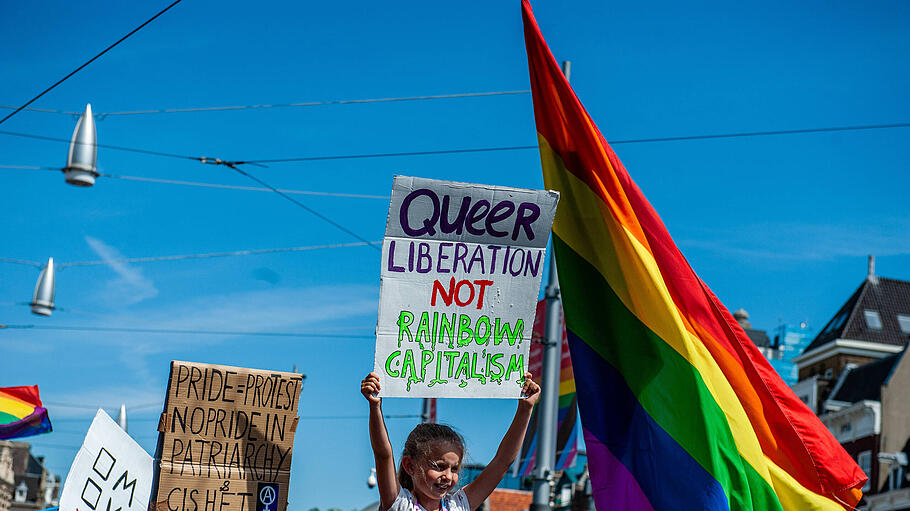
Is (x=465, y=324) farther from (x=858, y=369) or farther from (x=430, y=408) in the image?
(x=858, y=369)

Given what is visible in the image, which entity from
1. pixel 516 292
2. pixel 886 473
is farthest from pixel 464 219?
pixel 886 473

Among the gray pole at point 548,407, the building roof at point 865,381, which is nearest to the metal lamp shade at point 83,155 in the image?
the gray pole at point 548,407

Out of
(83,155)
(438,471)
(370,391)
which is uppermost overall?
(83,155)

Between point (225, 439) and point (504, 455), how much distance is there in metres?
1.25

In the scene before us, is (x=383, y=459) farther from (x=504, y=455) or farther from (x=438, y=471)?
(x=504, y=455)

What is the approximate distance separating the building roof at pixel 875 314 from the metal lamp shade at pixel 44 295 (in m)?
44.3

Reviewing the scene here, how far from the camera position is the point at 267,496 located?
17.3 feet

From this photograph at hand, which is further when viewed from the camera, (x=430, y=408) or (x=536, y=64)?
(x=430, y=408)

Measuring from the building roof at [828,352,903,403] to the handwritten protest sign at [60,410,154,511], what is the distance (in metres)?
46.0

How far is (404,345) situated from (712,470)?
179 cm

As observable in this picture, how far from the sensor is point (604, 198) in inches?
247

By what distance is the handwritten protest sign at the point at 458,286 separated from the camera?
5.10 m

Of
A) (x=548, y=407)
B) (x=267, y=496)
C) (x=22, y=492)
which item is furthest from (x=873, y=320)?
(x=22, y=492)

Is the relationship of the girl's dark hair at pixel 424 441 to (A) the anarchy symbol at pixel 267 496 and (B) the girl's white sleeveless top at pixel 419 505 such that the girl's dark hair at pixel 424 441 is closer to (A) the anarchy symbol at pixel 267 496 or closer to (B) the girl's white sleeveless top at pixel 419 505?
(B) the girl's white sleeveless top at pixel 419 505
